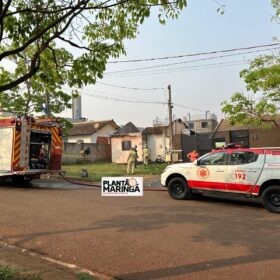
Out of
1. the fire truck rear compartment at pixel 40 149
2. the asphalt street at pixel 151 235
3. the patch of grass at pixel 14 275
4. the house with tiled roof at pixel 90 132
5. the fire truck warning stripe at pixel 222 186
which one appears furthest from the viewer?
the house with tiled roof at pixel 90 132

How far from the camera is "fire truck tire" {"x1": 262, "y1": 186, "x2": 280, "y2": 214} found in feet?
31.6

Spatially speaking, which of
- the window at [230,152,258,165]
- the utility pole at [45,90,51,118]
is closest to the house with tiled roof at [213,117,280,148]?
the utility pole at [45,90,51,118]

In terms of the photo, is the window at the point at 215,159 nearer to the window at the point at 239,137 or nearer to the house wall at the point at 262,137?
the house wall at the point at 262,137

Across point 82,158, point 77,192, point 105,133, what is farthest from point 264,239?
point 105,133

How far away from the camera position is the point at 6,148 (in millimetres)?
13938

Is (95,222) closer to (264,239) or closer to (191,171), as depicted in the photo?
(264,239)

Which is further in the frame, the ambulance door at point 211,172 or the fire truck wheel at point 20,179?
the fire truck wheel at point 20,179

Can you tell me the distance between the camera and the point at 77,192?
524 inches

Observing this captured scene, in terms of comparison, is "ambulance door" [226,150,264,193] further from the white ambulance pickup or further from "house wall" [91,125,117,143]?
"house wall" [91,125,117,143]

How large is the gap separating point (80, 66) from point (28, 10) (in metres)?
1.19

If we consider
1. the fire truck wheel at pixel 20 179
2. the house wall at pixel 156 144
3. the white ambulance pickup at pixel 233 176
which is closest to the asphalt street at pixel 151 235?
the white ambulance pickup at pixel 233 176

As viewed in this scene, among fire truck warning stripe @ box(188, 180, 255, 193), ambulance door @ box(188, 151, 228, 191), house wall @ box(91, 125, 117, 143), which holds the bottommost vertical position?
fire truck warning stripe @ box(188, 180, 255, 193)

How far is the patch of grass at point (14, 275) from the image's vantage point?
4.44 m

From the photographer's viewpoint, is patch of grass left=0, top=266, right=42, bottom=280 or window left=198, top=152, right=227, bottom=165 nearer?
patch of grass left=0, top=266, right=42, bottom=280
